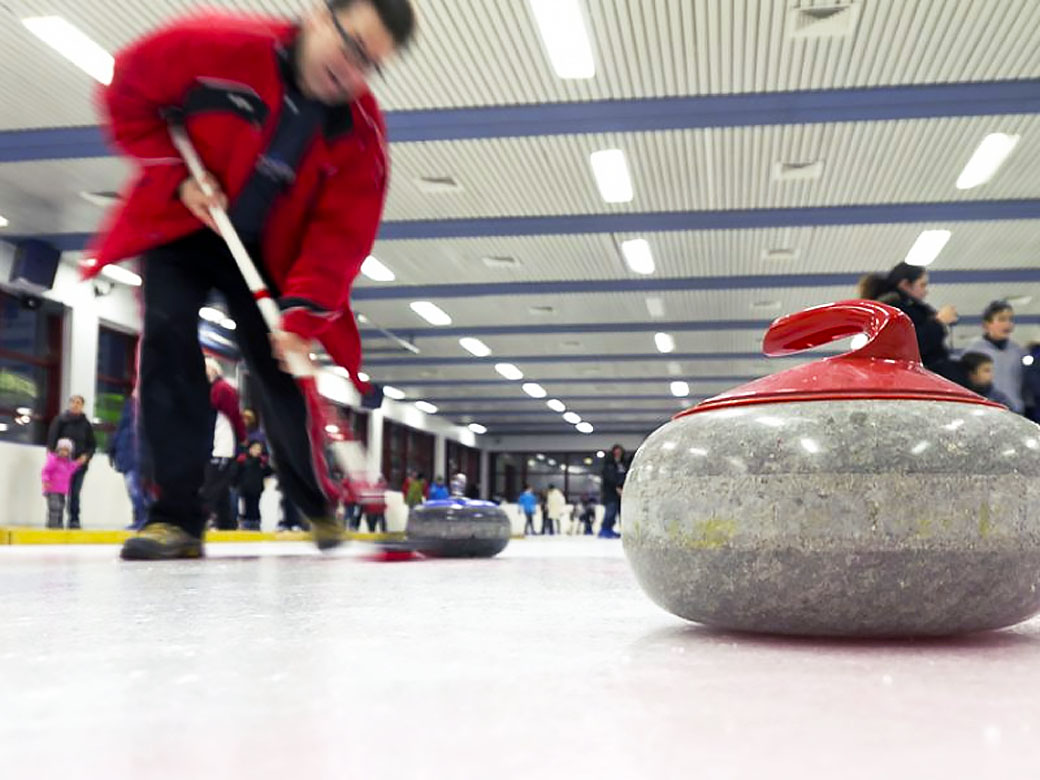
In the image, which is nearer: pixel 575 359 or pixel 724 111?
pixel 724 111

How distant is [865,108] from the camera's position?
7855mm

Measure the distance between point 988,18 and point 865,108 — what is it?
1299mm

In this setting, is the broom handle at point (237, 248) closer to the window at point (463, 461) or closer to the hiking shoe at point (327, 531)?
the hiking shoe at point (327, 531)

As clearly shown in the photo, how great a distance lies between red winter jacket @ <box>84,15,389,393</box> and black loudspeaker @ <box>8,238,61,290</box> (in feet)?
Answer: 34.6

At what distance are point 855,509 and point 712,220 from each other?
10171 millimetres

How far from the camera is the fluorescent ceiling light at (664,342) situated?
17.5 meters

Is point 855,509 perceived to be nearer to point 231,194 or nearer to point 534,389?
point 231,194

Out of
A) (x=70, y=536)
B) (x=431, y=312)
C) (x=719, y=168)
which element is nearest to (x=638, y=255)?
(x=719, y=168)

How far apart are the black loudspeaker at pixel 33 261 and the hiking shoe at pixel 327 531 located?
409 inches

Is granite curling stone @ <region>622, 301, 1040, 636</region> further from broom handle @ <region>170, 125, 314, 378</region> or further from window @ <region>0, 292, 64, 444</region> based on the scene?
window @ <region>0, 292, 64, 444</region>

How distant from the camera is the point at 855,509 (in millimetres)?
875

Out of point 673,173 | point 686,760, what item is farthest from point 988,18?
point 686,760

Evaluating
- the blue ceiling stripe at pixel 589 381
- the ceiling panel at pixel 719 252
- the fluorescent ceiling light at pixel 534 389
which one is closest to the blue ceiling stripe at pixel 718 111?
the ceiling panel at pixel 719 252

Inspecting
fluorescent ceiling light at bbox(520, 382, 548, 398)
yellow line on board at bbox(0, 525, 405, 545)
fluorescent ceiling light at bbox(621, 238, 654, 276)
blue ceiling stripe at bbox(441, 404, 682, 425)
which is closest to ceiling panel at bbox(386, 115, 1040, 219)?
fluorescent ceiling light at bbox(621, 238, 654, 276)
